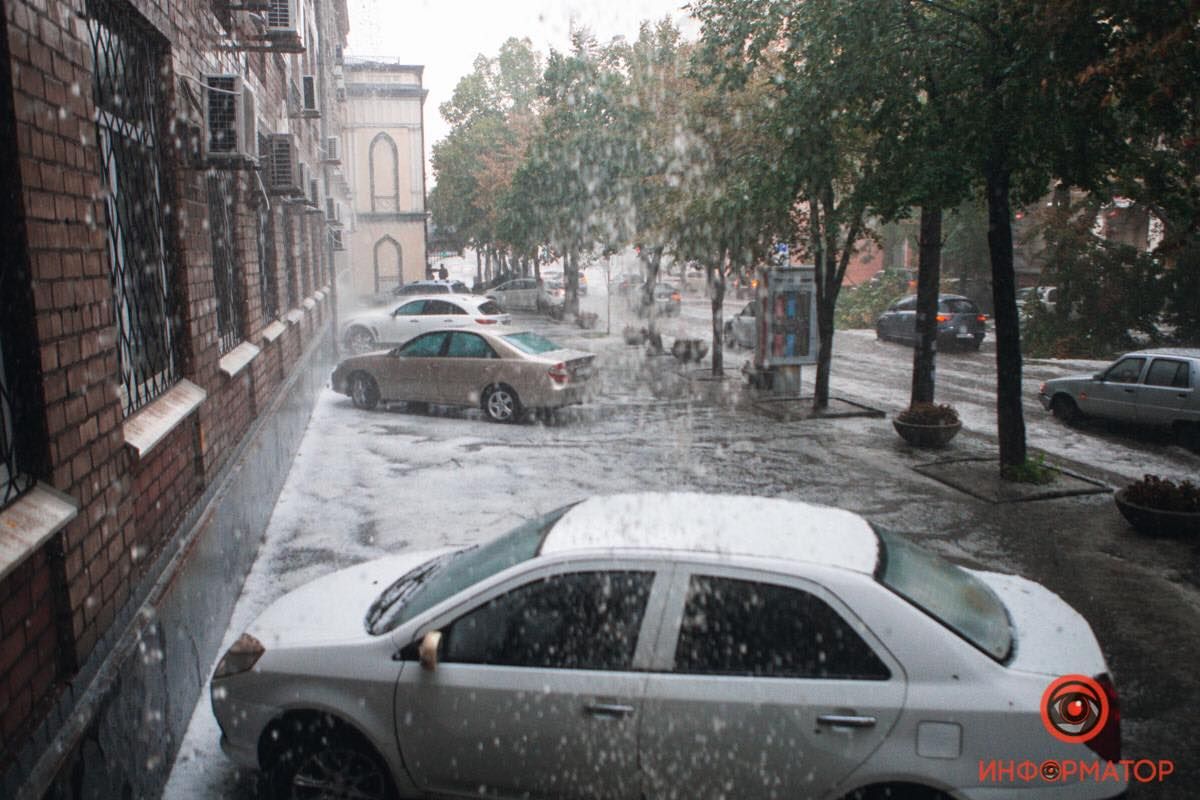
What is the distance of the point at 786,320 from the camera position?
17.1 meters

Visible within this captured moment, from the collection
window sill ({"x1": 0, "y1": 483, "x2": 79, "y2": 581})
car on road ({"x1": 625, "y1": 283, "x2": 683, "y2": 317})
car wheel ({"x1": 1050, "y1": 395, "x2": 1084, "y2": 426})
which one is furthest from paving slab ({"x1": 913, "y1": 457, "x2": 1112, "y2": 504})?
car on road ({"x1": 625, "y1": 283, "x2": 683, "y2": 317})

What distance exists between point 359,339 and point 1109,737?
2199cm

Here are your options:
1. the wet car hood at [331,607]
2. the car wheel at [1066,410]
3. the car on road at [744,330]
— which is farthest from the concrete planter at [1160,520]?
the car on road at [744,330]

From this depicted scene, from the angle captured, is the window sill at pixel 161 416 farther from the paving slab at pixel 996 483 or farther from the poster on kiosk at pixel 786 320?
the poster on kiosk at pixel 786 320

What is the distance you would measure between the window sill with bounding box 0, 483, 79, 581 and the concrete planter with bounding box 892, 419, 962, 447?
10648mm

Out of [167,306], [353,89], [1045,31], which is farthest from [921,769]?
[353,89]

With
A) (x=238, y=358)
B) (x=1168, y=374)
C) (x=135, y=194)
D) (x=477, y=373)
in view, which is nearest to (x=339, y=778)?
(x=135, y=194)

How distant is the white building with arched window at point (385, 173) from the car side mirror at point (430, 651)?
4324 cm

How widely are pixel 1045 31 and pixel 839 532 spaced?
20.2 ft

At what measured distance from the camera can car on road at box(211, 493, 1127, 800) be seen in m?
3.32

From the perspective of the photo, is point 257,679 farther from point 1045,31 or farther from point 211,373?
point 1045,31

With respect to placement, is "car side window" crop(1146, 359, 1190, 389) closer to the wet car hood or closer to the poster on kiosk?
the poster on kiosk

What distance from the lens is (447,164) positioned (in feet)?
171

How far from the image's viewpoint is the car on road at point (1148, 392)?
12344 millimetres
